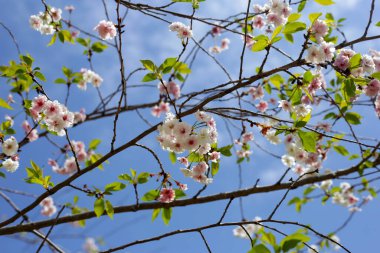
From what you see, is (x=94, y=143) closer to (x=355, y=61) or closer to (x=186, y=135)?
(x=186, y=135)

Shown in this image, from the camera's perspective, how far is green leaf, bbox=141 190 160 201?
2549 mm

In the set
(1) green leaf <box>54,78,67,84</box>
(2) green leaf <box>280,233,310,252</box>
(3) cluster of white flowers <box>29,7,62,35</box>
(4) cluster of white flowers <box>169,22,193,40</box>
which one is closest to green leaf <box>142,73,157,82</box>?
(4) cluster of white flowers <box>169,22,193,40</box>

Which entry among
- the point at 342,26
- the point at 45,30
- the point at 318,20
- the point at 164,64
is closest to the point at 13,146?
the point at 164,64

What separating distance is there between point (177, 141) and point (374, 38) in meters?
1.29

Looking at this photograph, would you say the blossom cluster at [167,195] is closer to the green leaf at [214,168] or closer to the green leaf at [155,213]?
the green leaf at [155,213]

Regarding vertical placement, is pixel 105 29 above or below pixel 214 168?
above

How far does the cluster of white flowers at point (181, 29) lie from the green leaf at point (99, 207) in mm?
1154

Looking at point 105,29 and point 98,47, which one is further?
point 98,47

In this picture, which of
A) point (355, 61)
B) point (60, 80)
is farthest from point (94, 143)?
point (355, 61)

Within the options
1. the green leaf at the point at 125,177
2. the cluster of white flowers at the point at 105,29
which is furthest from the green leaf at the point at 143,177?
the cluster of white flowers at the point at 105,29

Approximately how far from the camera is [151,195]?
2.56 meters

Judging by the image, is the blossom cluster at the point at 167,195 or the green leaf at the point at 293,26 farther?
the blossom cluster at the point at 167,195

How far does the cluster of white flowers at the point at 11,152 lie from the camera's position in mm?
2715

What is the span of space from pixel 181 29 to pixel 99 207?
1246 mm
